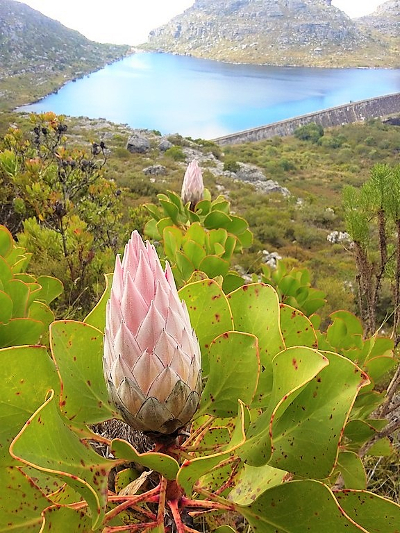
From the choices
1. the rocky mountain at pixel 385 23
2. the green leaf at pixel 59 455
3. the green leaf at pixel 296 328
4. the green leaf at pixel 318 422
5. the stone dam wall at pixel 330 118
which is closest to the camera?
the green leaf at pixel 59 455

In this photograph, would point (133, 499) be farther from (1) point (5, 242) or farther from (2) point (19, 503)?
(1) point (5, 242)

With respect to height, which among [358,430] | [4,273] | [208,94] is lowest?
[358,430]

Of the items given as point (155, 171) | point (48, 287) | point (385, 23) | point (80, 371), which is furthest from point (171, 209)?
point (385, 23)

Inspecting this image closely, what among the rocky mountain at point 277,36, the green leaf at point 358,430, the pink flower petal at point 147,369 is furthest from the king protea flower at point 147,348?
the rocky mountain at point 277,36

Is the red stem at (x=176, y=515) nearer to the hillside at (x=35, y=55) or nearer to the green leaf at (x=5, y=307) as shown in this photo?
the green leaf at (x=5, y=307)

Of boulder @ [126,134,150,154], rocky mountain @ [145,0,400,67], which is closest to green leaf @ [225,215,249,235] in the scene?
boulder @ [126,134,150,154]

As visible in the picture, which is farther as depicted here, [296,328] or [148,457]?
[296,328]

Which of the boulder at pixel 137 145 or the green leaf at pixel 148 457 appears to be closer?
the green leaf at pixel 148 457

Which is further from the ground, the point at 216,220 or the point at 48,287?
the point at 216,220
